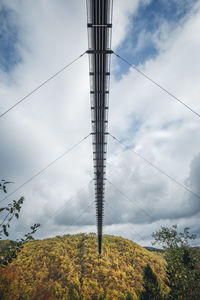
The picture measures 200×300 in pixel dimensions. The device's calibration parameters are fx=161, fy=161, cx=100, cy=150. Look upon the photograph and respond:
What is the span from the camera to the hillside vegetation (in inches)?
1734

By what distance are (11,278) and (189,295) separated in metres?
39.3

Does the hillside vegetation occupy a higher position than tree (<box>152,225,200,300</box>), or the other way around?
tree (<box>152,225,200,300</box>)

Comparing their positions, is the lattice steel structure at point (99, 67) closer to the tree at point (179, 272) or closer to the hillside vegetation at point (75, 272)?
the tree at point (179, 272)

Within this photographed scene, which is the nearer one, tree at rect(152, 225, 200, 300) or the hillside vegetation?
tree at rect(152, 225, 200, 300)

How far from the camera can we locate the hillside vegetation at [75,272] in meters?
44.0

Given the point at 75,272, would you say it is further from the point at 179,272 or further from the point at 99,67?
the point at 99,67

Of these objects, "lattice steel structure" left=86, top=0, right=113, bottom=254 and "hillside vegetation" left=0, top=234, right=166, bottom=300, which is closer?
"lattice steel structure" left=86, top=0, right=113, bottom=254

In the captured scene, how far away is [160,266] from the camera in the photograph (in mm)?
66188

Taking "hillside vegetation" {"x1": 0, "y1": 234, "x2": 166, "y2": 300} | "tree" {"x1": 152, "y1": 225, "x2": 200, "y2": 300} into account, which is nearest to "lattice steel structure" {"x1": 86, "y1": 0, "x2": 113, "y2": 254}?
"tree" {"x1": 152, "y1": 225, "x2": 200, "y2": 300}

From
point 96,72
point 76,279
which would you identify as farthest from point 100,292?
point 96,72

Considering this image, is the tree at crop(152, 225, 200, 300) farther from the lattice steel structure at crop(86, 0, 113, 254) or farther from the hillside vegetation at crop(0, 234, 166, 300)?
the hillside vegetation at crop(0, 234, 166, 300)

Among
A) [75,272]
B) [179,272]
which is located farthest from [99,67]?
[75,272]

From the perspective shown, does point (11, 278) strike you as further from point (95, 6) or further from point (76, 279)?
point (95, 6)

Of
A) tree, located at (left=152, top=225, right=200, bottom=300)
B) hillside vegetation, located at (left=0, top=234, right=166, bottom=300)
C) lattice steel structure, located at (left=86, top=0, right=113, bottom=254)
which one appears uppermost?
lattice steel structure, located at (left=86, top=0, right=113, bottom=254)
